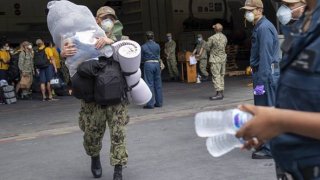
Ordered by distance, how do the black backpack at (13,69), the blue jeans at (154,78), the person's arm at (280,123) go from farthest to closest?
the black backpack at (13,69), the blue jeans at (154,78), the person's arm at (280,123)

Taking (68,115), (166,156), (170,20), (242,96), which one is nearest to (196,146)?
(166,156)

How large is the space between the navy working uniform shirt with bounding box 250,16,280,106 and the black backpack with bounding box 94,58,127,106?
1648 mm

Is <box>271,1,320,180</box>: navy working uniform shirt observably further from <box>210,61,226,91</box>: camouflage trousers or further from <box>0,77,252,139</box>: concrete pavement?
<box>210,61,226,91</box>: camouflage trousers

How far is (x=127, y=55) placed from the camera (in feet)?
15.9

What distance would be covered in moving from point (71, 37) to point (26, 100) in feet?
33.8

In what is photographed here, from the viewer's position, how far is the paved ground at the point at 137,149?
225 inches

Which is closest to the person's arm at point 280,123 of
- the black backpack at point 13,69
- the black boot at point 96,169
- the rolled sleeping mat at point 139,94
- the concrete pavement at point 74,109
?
the rolled sleeping mat at point 139,94

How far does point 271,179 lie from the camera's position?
521 centimetres

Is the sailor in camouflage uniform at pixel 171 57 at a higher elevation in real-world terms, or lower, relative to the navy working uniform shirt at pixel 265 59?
lower

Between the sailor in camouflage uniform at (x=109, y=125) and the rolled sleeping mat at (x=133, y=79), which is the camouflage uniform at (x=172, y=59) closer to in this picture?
the sailor in camouflage uniform at (x=109, y=125)

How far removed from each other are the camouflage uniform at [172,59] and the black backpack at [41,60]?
550cm

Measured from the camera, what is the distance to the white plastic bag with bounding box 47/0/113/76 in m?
4.89

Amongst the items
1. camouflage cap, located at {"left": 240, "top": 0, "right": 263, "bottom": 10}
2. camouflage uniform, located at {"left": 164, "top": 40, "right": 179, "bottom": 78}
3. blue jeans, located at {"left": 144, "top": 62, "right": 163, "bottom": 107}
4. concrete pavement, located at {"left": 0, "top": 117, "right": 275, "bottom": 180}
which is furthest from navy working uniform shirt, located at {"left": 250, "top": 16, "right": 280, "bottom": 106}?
camouflage uniform, located at {"left": 164, "top": 40, "right": 179, "bottom": 78}

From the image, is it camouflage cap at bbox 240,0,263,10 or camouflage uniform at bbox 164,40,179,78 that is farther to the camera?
camouflage uniform at bbox 164,40,179,78
